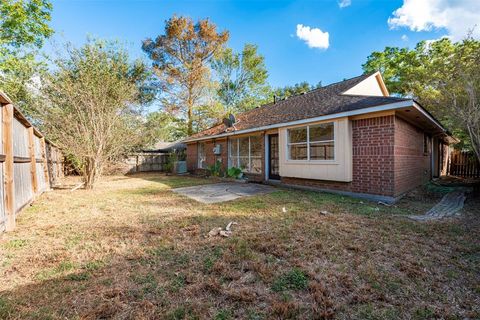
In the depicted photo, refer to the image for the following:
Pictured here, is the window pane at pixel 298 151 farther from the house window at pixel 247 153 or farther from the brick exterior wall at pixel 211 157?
the house window at pixel 247 153

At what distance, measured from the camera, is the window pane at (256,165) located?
10.3 m

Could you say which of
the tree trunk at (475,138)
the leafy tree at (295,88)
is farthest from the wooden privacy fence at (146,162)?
the leafy tree at (295,88)

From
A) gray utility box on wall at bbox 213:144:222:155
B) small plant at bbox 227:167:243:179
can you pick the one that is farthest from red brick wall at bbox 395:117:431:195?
gray utility box on wall at bbox 213:144:222:155

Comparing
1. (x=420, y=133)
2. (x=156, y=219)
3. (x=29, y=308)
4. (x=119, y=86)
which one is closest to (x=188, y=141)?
(x=119, y=86)

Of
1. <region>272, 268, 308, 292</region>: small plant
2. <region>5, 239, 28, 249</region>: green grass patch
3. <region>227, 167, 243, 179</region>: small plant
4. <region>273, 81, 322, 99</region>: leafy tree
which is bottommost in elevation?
<region>272, 268, 308, 292</region>: small plant

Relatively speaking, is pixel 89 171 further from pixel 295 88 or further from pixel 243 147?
pixel 295 88

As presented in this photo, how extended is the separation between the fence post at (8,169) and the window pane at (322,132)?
7678 millimetres

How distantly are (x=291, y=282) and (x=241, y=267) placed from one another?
607mm

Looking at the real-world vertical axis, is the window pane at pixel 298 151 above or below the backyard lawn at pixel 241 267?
above

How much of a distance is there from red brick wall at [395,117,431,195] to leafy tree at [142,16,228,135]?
48.9 ft

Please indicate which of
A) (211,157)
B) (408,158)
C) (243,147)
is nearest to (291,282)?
(408,158)

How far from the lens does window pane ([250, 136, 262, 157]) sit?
10281mm

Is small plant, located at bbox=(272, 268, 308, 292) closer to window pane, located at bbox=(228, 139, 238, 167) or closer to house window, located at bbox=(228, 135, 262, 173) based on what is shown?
house window, located at bbox=(228, 135, 262, 173)

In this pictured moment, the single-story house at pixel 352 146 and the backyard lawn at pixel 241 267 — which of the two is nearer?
the backyard lawn at pixel 241 267
